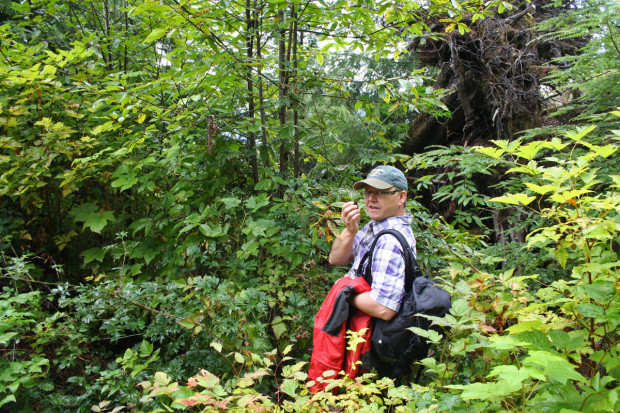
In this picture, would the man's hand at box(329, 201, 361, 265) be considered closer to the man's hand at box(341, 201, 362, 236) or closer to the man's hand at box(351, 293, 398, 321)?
the man's hand at box(341, 201, 362, 236)

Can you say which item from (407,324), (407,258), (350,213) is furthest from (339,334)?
(350,213)

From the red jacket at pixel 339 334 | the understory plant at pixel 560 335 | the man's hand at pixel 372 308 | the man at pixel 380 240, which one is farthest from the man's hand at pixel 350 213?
the understory plant at pixel 560 335

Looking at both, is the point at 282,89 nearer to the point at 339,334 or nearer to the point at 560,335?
the point at 339,334

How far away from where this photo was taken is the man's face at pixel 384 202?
2293 millimetres

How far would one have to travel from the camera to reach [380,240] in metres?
2.12

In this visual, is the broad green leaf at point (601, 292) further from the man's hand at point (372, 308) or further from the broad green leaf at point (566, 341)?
the man's hand at point (372, 308)

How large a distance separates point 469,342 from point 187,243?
2051 millimetres

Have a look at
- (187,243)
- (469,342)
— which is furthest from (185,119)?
(469,342)

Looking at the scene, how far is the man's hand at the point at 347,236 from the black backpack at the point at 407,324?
288 millimetres

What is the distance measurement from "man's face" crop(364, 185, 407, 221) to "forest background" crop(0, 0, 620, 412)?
0.71 feet

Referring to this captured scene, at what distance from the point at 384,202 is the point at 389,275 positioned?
1.63 ft

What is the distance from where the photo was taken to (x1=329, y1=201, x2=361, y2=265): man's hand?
231cm

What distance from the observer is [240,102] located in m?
3.17

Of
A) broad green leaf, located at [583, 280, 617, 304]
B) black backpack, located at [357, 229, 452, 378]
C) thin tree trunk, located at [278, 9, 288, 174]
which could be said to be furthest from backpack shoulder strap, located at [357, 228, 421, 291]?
thin tree trunk, located at [278, 9, 288, 174]
